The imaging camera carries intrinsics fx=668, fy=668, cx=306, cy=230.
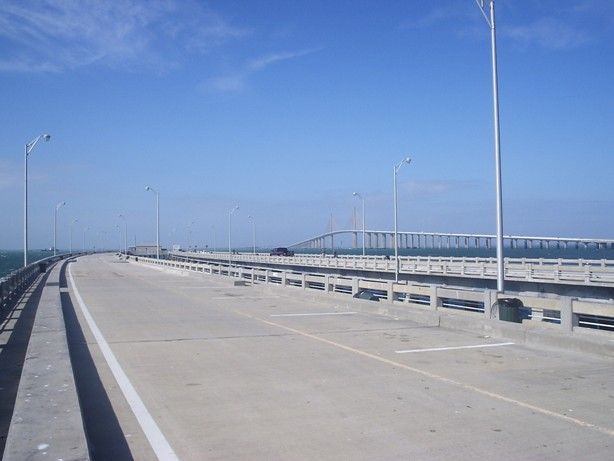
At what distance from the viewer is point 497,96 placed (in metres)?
20.3

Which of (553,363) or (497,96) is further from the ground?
(497,96)

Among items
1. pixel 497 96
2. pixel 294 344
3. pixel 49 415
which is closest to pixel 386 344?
pixel 294 344

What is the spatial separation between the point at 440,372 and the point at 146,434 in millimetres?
5267

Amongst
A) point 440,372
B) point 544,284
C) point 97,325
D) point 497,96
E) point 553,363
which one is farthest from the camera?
point 544,284

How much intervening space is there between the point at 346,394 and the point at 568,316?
21.6 feet

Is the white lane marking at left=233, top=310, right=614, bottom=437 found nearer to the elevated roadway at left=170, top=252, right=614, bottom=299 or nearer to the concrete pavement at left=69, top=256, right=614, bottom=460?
the concrete pavement at left=69, top=256, right=614, bottom=460

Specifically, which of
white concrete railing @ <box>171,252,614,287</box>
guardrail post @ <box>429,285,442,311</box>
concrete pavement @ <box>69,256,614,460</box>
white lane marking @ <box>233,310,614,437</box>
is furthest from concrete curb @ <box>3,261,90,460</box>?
white concrete railing @ <box>171,252,614,287</box>

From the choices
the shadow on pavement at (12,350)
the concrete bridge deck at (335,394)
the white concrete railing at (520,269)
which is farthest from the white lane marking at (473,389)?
the white concrete railing at (520,269)

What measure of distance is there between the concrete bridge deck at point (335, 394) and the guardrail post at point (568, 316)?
107 centimetres

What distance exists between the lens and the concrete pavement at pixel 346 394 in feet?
22.5

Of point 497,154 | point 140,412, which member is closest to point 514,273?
point 497,154

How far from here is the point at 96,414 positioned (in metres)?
8.12

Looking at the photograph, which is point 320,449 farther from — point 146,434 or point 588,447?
point 588,447

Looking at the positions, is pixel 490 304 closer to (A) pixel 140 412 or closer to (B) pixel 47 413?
(A) pixel 140 412
